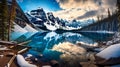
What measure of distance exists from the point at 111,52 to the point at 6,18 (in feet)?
6.98

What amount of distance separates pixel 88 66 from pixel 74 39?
62 centimetres

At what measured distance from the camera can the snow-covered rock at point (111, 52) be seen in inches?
222

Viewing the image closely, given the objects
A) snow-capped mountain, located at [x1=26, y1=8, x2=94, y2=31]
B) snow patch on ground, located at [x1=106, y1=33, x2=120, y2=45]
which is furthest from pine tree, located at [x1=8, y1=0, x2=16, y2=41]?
snow patch on ground, located at [x1=106, y1=33, x2=120, y2=45]

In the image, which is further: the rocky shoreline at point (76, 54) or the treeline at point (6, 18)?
the treeline at point (6, 18)

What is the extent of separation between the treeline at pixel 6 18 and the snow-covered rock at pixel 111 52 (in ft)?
5.89

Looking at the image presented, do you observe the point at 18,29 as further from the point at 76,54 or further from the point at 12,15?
the point at 76,54

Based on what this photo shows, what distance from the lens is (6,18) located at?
20.7ft

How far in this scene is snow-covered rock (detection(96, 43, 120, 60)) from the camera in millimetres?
5648

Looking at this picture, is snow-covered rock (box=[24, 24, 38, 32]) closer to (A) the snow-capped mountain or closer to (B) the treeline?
(A) the snow-capped mountain

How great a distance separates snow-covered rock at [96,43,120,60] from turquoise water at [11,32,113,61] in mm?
549

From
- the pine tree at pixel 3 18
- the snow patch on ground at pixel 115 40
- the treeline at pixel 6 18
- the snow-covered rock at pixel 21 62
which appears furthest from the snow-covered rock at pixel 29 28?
the snow patch on ground at pixel 115 40

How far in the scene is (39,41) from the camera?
6.38 meters

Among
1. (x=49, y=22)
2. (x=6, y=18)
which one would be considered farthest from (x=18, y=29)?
(x=49, y=22)

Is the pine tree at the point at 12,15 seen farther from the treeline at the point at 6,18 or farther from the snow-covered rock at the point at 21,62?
the snow-covered rock at the point at 21,62
